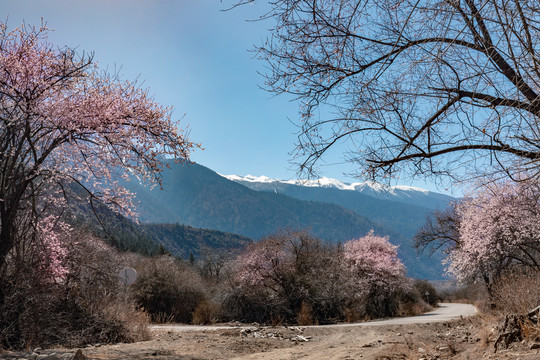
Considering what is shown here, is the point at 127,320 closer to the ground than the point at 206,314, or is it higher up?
higher up

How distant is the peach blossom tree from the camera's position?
8227 millimetres

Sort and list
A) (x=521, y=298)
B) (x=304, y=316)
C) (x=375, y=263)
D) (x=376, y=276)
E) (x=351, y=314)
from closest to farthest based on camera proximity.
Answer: (x=521, y=298)
(x=304, y=316)
(x=351, y=314)
(x=376, y=276)
(x=375, y=263)

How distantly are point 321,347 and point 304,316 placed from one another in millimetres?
10128

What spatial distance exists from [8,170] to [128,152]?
2.39 metres

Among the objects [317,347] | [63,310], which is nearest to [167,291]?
[63,310]

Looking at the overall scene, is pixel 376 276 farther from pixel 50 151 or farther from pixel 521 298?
pixel 50 151

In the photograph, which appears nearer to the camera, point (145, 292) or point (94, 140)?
point (94, 140)

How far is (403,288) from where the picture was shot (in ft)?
87.9

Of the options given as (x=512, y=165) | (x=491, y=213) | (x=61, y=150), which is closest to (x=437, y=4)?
(x=512, y=165)

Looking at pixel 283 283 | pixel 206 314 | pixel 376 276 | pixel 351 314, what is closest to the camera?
pixel 351 314

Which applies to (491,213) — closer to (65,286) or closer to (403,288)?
(403,288)

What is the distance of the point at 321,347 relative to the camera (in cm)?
1041

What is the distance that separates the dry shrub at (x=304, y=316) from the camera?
20234 millimetres

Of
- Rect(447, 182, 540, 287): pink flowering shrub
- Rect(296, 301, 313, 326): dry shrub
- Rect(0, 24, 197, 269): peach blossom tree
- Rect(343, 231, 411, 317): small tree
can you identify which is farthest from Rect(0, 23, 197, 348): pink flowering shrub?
Rect(343, 231, 411, 317): small tree
